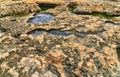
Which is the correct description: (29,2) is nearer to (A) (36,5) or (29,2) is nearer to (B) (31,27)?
(A) (36,5)

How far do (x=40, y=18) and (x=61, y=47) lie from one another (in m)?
2.32

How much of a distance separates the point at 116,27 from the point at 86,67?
2.08 metres

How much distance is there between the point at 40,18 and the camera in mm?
8164

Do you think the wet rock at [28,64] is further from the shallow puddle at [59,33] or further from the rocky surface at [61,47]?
the shallow puddle at [59,33]

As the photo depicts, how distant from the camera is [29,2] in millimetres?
10227

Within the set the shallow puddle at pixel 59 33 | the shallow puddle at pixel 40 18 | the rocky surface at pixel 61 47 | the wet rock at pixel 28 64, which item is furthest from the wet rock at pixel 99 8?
the wet rock at pixel 28 64

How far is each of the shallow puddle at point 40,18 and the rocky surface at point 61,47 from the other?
0.09 m

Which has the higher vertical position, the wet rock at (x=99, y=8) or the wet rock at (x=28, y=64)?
the wet rock at (x=28, y=64)

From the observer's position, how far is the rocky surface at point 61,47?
5.59 meters

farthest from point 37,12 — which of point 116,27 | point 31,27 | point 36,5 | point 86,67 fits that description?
point 86,67

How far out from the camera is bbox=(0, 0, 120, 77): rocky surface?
18.4 ft

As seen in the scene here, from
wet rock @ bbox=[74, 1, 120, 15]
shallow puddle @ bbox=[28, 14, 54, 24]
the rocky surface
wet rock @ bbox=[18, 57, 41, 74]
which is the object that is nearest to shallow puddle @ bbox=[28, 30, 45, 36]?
the rocky surface

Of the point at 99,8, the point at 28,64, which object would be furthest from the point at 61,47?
the point at 99,8

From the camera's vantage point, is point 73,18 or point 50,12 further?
point 50,12
